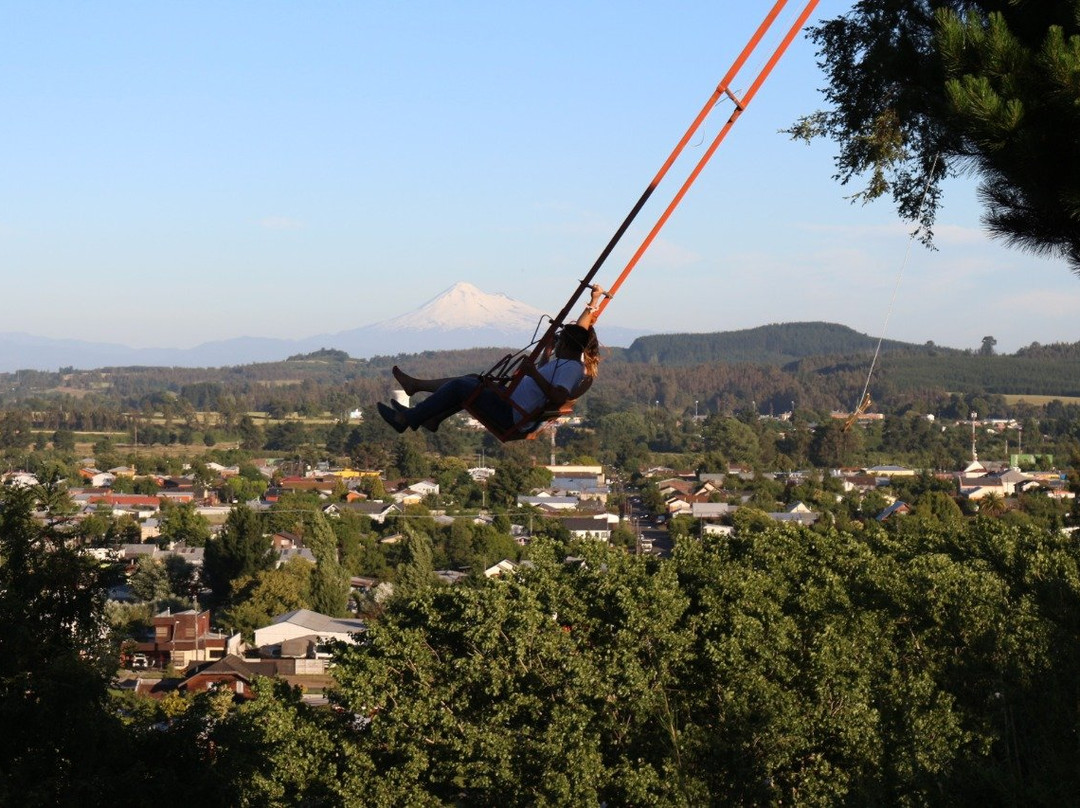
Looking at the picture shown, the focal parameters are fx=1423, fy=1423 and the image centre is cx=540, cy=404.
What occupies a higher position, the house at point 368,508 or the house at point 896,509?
the house at point 896,509

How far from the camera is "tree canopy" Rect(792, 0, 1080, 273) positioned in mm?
7047

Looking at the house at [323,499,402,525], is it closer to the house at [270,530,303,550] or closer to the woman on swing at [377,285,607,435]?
the house at [270,530,303,550]

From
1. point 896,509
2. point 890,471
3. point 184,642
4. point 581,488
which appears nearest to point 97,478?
point 581,488

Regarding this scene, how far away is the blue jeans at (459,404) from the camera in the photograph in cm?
746

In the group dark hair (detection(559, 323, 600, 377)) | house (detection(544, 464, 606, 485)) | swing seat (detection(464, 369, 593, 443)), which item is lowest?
house (detection(544, 464, 606, 485))

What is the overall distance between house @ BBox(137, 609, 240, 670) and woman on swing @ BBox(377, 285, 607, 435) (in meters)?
25.1

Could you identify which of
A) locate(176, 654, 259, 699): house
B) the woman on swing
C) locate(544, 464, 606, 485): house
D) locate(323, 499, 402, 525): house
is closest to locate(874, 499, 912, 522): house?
locate(323, 499, 402, 525): house

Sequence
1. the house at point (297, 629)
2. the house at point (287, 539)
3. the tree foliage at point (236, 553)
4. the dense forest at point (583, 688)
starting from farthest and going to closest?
the house at point (287, 539), the tree foliage at point (236, 553), the house at point (297, 629), the dense forest at point (583, 688)

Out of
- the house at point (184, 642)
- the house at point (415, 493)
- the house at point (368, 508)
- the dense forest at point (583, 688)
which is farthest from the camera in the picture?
the house at point (415, 493)

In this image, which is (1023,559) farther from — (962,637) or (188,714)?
(188,714)

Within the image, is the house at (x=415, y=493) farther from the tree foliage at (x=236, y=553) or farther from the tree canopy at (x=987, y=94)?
the tree canopy at (x=987, y=94)

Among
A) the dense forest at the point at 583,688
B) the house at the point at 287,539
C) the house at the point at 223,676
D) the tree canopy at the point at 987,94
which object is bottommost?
the house at the point at 287,539

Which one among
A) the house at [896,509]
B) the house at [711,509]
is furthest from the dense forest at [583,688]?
the house at [711,509]

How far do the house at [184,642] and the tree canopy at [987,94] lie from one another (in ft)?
81.5
